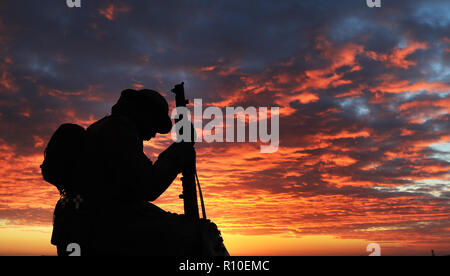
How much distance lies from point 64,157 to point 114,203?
0.84 meters

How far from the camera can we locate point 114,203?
481 cm

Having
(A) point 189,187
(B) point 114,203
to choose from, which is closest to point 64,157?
(B) point 114,203

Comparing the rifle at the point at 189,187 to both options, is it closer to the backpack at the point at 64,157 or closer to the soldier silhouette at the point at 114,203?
the soldier silhouette at the point at 114,203

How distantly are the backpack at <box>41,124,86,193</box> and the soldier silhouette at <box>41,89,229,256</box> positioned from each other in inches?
0.5

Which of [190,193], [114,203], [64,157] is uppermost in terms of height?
[64,157]

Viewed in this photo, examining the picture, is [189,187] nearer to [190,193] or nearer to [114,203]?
[190,193]

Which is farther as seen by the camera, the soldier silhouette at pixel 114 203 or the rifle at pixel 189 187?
the rifle at pixel 189 187

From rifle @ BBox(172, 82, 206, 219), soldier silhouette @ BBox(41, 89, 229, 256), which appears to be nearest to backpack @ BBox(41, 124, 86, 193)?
soldier silhouette @ BBox(41, 89, 229, 256)

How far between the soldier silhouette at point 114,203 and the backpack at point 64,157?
0.5 inches

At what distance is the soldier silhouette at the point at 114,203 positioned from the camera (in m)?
4.73

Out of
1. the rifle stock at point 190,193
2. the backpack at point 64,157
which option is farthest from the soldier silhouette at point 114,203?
the rifle stock at point 190,193
